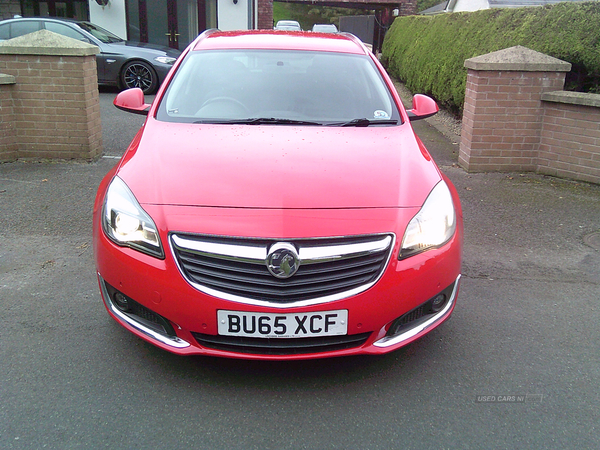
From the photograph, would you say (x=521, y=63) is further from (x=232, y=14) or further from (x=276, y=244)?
(x=232, y=14)

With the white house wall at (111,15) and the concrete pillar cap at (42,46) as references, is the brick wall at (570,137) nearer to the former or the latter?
the concrete pillar cap at (42,46)

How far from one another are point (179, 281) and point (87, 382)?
0.71m

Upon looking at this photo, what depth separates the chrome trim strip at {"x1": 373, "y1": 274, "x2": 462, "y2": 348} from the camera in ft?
8.59

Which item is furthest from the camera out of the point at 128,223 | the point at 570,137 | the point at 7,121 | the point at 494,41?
the point at 494,41

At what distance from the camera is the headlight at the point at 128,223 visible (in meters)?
2.57

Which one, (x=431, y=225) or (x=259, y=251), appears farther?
(x=431, y=225)

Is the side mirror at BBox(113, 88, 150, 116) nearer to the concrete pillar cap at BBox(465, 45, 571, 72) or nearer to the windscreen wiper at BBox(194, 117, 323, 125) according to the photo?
the windscreen wiper at BBox(194, 117, 323, 125)

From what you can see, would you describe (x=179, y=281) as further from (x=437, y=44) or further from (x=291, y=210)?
(x=437, y=44)

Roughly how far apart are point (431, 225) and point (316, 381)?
0.91m

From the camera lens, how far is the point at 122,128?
874 centimetres

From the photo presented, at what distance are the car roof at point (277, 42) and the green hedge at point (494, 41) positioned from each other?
3.71 metres

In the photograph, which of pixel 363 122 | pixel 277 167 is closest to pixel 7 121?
pixel 363 122

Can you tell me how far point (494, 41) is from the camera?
8414 mm

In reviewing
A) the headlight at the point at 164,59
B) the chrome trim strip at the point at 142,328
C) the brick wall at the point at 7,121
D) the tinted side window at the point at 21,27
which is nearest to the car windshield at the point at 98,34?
the tinted side window at the point at 21,27
